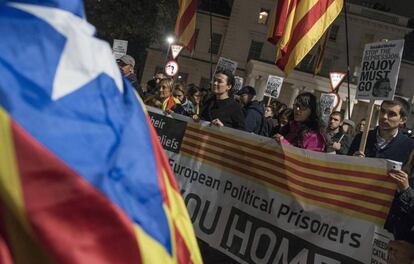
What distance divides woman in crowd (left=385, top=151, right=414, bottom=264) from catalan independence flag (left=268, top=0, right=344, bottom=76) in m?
3.19

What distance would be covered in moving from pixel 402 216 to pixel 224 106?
2.86 m

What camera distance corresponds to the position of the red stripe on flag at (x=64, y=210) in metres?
1.22

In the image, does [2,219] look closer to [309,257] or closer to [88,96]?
[88,96]

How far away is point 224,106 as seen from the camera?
20.4 feet

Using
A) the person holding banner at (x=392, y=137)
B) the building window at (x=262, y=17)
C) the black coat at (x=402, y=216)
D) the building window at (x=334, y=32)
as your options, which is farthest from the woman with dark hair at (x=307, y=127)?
the building window at (x=334, y=32)

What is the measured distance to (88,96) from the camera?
1.43 m

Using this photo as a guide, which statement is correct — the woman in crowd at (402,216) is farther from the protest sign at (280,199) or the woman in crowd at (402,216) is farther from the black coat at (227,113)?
the black coat at (227,113)

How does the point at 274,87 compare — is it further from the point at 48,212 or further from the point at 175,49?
the point at 48,212

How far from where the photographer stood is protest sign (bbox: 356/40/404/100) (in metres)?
4.79

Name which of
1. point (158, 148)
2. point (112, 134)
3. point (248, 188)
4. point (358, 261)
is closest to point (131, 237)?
point (112, 134)

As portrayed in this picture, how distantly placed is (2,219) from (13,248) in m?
0.07

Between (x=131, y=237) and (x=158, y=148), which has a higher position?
(x=158, y=148)

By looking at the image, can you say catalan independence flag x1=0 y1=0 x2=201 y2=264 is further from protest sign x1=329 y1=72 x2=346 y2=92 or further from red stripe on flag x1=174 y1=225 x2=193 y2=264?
protest sign x1=329 y1=72 x2=346 y2=92

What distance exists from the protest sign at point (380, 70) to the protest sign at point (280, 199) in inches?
36.2
